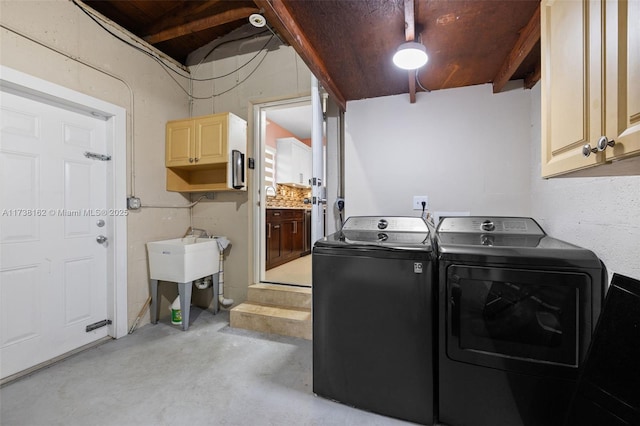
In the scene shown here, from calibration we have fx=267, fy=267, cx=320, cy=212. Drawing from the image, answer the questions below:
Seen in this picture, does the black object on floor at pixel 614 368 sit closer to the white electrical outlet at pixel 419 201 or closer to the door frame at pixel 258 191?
the white electrical outlet at pixel 419 201

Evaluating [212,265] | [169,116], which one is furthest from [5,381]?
[169,116]

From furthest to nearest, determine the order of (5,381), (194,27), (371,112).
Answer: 1. (194,27)
2. (371,112)
3. (5,381)

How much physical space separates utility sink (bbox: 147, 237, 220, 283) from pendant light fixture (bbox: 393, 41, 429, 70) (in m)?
2.33

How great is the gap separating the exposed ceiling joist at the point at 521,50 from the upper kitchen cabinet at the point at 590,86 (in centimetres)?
28

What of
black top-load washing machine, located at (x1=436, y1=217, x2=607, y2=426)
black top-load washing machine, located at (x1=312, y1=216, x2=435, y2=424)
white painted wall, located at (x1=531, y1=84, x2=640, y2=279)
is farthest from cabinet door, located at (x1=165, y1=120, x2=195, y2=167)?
white painted wall, located at (x1=531, y1=84, x2=640, y2=279)

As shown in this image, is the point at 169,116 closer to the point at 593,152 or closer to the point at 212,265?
the point at 212,265

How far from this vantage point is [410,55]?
1527 mm

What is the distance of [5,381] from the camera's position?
1.74 meters

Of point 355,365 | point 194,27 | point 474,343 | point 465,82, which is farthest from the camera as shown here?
point 194,27

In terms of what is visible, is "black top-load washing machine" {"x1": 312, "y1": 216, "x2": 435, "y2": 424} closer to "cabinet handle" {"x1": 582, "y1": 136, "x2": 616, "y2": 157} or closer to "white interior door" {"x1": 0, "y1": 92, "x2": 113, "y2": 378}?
"cabinet handle" {"x1": 582, "y1": 136, "x2": 616, "y2": 157}

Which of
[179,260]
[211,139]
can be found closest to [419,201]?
[211,139]

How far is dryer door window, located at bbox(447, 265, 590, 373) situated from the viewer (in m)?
1.18

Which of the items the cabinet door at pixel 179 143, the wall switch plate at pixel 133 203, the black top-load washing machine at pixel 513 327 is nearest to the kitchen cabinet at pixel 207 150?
the cabinet door at pixel 179 143

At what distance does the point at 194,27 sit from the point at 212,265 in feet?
7.79
